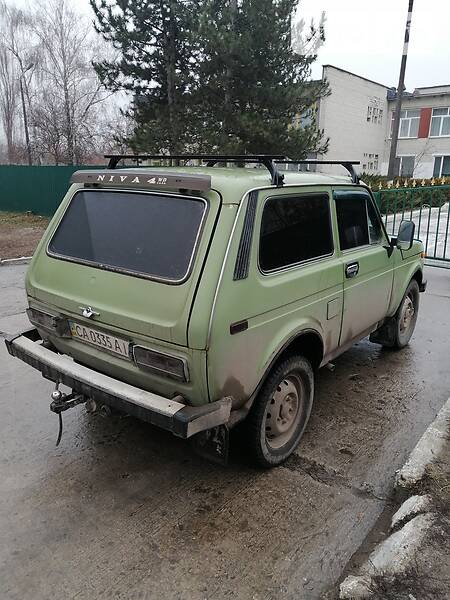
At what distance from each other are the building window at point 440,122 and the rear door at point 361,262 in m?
38.4

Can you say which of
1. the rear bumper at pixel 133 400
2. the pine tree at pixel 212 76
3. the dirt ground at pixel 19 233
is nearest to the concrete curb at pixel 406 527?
the rear bumper at pixel 133 400

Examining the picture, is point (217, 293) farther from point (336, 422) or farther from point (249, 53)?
point (249, 53)

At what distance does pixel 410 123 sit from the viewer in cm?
3878

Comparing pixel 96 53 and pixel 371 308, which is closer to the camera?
pixel 371 308

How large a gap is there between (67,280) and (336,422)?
7.70 ft

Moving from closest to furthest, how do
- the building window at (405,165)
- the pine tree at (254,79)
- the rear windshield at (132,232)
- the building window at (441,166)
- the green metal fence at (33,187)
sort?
the rear windshield at (132,232), the pine tree at (254,79), the green metal fence at (33,187), the building window at (441,166), the building window at (405,165)

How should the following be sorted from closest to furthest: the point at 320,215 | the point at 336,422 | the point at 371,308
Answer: the point at 320,215, the point at 336,422, the point at 371,308

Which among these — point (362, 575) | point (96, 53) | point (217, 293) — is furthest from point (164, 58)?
point (96, 53)

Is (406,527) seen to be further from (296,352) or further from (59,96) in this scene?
(59,96)

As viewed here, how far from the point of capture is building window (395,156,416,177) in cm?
3923

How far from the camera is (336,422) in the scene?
12.6ft

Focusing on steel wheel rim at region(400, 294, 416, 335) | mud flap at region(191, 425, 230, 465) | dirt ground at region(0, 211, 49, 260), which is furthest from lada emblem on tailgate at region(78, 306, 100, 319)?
dirt ground at region(0, 211, 49, 260)

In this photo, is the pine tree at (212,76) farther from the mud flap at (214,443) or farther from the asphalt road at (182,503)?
the mud flap at (214,443)

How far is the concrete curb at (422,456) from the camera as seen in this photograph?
9.48 ft
